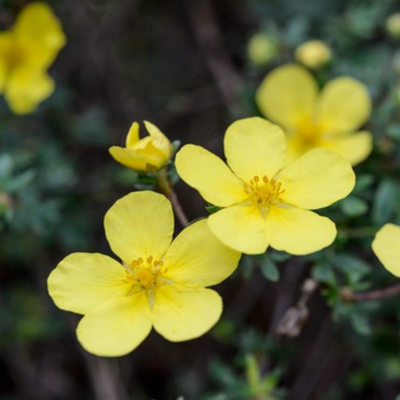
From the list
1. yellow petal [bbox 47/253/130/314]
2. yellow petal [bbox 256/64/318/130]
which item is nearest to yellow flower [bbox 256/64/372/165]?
yellow petal [bbox 256/64/318/130]

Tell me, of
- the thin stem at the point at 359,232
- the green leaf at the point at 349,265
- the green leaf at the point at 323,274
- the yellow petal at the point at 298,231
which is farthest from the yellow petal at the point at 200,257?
the thin stem at the point at 359,232

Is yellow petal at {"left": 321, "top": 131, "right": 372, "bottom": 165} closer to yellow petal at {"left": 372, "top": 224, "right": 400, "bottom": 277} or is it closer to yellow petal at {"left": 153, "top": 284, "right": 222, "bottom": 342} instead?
yellow petal at {"left": 372, "top": 224, "right": 400, "bottom": 277}

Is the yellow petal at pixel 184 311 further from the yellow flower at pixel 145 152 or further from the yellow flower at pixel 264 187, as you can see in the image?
the yellow flower at pixel 145 152

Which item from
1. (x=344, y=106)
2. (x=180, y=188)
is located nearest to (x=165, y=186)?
(x=344, y=106)

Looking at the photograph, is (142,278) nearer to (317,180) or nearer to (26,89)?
(317,180)

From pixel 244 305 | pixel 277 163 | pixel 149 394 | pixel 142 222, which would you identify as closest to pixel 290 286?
pixel 244 305
